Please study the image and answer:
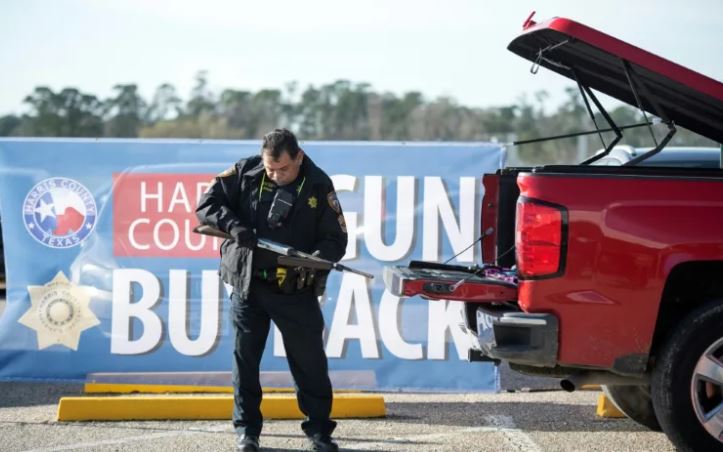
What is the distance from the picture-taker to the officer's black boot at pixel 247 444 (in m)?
5.62

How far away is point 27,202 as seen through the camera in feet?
24.8

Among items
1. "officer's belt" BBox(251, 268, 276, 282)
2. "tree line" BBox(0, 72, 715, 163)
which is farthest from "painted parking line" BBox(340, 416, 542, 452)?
"tree line" BBox(0, 72, 715, 163)

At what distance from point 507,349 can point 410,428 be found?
5.03 ft

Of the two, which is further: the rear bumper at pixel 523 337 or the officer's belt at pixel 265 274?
the officer's belt at pixel 265 274

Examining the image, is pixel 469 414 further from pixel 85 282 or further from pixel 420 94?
pixel 420 94

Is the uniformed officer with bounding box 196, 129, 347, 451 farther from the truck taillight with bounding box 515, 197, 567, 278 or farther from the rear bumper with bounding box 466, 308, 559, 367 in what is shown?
the truck taillight with bounding box 515, 197, 567, 278

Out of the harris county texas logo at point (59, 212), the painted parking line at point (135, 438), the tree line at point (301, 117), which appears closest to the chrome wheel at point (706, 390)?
the painted parking line at point (135, 438)

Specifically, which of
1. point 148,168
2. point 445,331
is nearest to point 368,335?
point 445,331

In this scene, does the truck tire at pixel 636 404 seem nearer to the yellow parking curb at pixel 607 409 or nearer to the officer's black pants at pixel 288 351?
the yellow parking curb at pixel 607 409

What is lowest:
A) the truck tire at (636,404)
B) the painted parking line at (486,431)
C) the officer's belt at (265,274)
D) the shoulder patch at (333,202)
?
the painted parking line at (486,431)

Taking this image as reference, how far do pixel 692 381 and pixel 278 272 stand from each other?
229 centimetres

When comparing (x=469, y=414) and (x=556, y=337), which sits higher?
(x=556, y=337)

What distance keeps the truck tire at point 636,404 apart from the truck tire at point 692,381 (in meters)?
1.14

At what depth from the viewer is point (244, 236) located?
5496 mm
